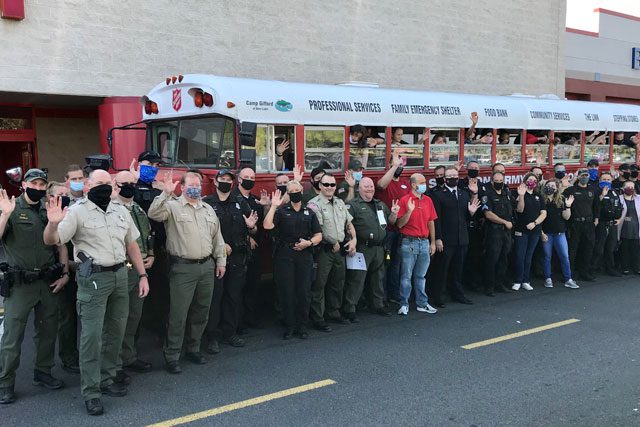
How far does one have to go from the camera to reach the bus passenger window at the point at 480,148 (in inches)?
366

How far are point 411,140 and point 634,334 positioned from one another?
389 centimetres

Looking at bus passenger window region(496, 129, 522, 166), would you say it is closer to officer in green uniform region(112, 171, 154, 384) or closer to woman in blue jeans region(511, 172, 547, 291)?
woman in blue jeans region(511, 172, 547, 291)

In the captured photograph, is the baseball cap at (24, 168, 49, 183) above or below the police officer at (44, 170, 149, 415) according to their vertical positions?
above

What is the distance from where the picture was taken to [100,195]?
4496mm

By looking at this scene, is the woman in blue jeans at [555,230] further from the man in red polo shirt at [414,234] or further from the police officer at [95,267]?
the police officer at [95,267]

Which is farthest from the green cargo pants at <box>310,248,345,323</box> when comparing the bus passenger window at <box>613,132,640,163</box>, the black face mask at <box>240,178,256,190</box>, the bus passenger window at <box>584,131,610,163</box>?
the bus passenger window at <box>613,132,640,163</box>

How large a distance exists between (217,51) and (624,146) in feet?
29.7

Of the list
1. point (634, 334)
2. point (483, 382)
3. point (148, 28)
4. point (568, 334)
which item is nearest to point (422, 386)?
point (483, 382)

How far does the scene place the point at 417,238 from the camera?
7391 mm

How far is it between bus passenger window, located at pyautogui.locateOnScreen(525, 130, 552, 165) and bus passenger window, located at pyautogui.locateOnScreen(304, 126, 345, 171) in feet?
13.5

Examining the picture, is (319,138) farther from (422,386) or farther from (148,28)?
(148,28)

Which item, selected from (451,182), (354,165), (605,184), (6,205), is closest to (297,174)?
(354,165)

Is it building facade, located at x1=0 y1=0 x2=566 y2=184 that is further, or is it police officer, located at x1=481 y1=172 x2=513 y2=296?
building facade, located at x1=0 y1=0 x2=566 y2=184

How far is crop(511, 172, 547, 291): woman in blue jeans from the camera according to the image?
28.8 feet
